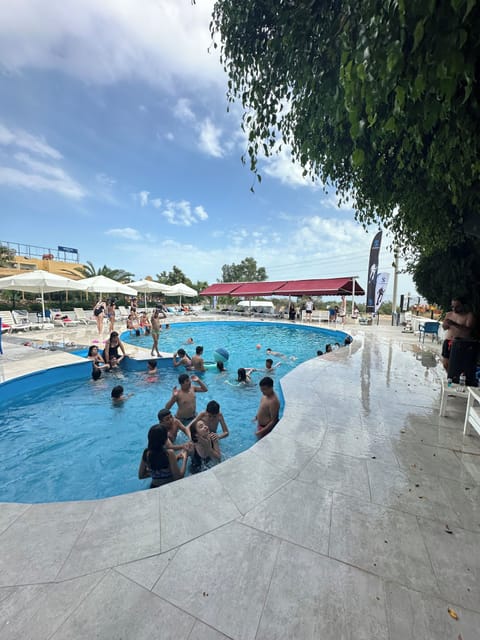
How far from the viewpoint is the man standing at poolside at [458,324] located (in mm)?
5039

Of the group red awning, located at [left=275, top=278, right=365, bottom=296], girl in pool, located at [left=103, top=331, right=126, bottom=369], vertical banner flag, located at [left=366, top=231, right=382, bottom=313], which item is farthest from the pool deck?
red awning, located at [left=275, top=278, right=365, bottom=296]

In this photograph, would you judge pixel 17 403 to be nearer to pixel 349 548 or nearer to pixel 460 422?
pixel 349 548

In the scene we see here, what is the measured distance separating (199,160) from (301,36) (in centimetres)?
2420

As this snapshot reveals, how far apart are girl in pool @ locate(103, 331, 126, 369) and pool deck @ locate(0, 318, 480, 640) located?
668cm

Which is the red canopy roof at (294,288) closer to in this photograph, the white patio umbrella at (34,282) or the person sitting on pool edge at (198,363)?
the person sitting on pool edge at (198,363)

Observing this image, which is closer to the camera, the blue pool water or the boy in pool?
the blue pool water

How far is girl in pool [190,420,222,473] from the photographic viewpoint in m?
4.12

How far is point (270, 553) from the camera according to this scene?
6.20ft

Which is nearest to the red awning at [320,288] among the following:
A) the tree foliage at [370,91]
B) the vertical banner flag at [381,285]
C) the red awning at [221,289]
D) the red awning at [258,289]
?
the red awning at [258,289]

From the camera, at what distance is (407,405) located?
4766 mm

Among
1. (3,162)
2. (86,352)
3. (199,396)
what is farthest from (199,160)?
(199,396)

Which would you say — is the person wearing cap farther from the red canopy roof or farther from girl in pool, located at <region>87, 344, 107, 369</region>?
the red canopy roof

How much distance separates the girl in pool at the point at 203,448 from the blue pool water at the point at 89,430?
2.45 feet

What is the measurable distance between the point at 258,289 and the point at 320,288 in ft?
22.6
